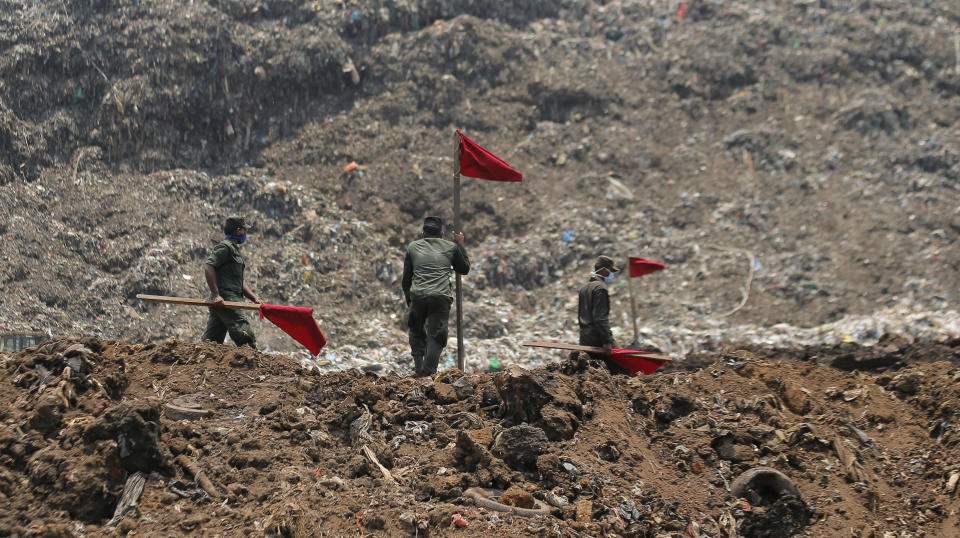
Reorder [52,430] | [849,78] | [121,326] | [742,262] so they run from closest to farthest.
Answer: [52,430]
[121,326]
[742,262]
[849,78]

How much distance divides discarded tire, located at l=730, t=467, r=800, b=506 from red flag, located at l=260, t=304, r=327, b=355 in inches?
125

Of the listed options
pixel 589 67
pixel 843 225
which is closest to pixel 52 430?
pixel 843 225

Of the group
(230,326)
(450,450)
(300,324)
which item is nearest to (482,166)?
(300,324)

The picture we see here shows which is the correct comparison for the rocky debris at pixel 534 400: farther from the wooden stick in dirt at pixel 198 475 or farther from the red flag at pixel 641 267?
the red flag at pixel 641 267

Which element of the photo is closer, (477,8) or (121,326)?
(121,326)

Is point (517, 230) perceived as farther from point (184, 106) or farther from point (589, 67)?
point (184, 106)

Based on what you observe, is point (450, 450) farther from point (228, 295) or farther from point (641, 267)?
point (641, 267)

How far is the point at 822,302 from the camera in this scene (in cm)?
1081

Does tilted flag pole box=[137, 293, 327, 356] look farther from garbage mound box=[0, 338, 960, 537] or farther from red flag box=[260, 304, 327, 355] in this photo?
garbage mound box=[0, 338, 960, 537]

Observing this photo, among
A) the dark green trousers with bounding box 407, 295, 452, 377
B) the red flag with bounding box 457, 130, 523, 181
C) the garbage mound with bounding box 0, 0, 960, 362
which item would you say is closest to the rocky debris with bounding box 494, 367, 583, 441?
the dark green trousers with bounding box 407, 295, 452, 377

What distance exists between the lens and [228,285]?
6070 millimetres

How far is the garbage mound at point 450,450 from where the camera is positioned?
140 inches

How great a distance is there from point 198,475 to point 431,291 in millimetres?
2608

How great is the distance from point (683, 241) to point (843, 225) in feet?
7.87
